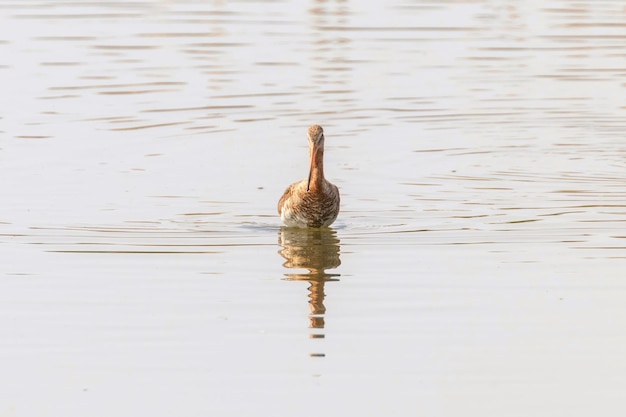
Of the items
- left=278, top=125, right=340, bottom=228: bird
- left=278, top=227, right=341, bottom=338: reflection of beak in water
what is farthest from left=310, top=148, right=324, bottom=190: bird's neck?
left=278, top=227, right=341, bottom=338: reflection of beak in water

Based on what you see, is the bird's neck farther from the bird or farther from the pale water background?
the pale water background

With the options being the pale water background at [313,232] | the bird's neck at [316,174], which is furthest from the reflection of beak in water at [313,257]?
the bird's neck at [316,174]

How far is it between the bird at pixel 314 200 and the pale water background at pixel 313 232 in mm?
178

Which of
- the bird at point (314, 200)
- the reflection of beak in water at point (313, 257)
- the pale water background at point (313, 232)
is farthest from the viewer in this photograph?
the bird at point (314, 200)

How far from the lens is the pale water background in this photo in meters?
8.95

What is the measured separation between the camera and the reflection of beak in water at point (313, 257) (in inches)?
429

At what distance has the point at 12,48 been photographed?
2622cm

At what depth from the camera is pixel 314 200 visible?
44.3 ft

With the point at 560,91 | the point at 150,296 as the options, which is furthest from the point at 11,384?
the point at 560,91

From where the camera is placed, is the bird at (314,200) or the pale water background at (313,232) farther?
the bird at (314,200)

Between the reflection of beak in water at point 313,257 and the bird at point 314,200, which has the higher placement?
the bird at point 314,200

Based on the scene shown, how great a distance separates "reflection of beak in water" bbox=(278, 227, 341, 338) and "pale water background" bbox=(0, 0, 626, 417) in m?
0.04

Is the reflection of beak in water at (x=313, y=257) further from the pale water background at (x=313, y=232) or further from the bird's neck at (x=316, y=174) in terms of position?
the bird's neck at (x=316, y=174)

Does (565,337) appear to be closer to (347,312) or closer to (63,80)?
(347,312)
